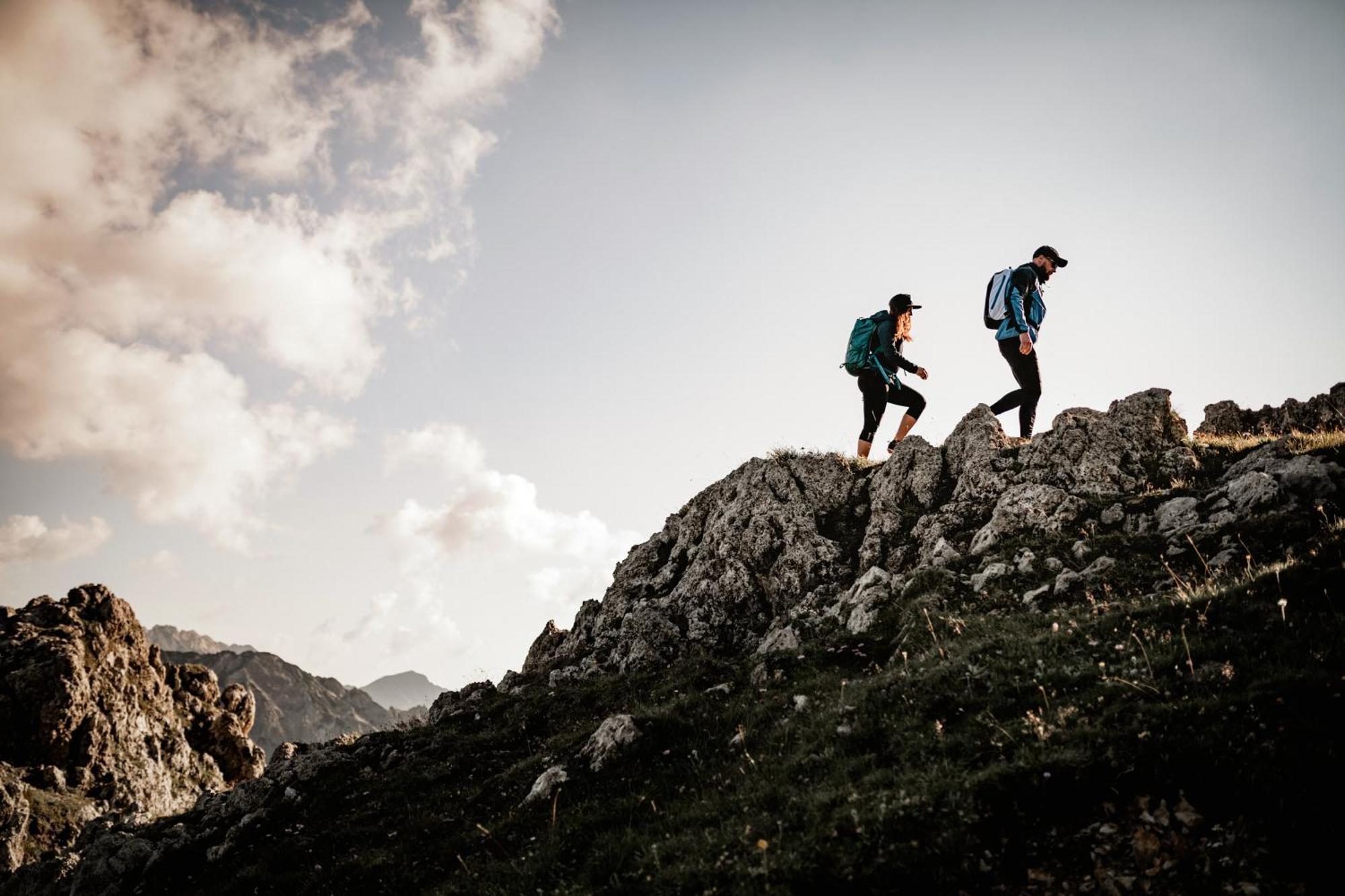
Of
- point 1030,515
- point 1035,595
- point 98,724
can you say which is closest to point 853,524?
point 1030,515

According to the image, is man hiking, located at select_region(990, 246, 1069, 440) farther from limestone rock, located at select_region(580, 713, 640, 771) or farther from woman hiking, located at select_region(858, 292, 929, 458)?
limestone rock, located at select_region(580, 713, 640, 771)

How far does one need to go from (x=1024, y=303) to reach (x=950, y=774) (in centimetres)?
1550

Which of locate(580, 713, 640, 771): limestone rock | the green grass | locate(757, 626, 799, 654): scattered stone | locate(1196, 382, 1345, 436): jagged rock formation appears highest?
locate(1196, 382, 1345, 436): jagged rock formation

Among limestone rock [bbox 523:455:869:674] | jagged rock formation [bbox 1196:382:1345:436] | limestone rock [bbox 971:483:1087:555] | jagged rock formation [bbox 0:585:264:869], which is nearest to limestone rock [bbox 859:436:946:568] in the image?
limestone rock [bbox 523:455:869:674]

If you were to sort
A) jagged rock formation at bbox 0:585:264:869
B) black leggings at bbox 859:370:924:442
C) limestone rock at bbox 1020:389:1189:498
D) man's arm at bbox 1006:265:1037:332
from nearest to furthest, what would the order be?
limestone rock at bbox 1020:389:1189:498 → man's arm at bbox 1006:265:1037:332 → black leggings at bbox 859:370:924:442 → jagged rock formation at bbox 0:585:264:869

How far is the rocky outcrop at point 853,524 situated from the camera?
1725cm

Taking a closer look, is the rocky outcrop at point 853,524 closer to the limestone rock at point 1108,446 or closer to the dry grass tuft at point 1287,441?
the limestone rock at point 1108,446

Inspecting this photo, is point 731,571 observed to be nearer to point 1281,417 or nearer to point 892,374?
point 892,374

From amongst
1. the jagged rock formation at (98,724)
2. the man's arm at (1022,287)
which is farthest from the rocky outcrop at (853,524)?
the jagged rock formation at (98,724)

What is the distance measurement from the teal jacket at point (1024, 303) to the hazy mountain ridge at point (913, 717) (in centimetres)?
359

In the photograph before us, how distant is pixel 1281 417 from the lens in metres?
20.4

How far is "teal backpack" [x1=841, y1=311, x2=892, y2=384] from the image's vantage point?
67.6 feet

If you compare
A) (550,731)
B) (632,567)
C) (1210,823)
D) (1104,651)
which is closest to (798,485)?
(632,567)

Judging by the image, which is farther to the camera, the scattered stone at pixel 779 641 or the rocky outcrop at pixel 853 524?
the rocky outcrop at pixel 853 524
